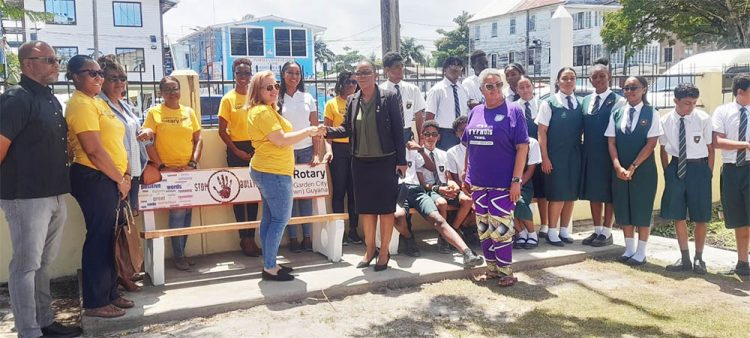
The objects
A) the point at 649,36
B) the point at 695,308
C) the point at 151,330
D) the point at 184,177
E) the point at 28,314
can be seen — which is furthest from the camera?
the point at 649,36

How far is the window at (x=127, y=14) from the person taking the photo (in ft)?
110

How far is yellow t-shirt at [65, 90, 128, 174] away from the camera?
159 inches

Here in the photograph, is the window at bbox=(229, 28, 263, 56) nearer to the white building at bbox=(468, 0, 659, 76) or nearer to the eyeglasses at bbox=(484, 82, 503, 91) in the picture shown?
the white building at bbox=(468, 0, 659, 76)

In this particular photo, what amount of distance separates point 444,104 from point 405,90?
0.46 metres

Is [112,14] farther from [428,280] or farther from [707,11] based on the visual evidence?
[428,280]

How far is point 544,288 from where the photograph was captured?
525 cm

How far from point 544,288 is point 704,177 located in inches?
74.6

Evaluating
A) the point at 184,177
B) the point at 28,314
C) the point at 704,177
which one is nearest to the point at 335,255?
the point at 184,177

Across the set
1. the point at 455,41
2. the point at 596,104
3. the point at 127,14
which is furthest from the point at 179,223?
the point at 455,41

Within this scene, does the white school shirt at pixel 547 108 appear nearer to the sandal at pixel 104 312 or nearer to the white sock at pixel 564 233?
the white sock at pixel 564 233

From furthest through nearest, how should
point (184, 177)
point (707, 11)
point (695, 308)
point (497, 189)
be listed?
point (707, 11) → point (184, 177) → point (497, 189) → point (695, 308)

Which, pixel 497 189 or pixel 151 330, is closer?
pixel 151 330

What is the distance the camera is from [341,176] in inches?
250

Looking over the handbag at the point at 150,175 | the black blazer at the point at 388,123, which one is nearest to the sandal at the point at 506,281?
the black blazer at the point at 388,123
